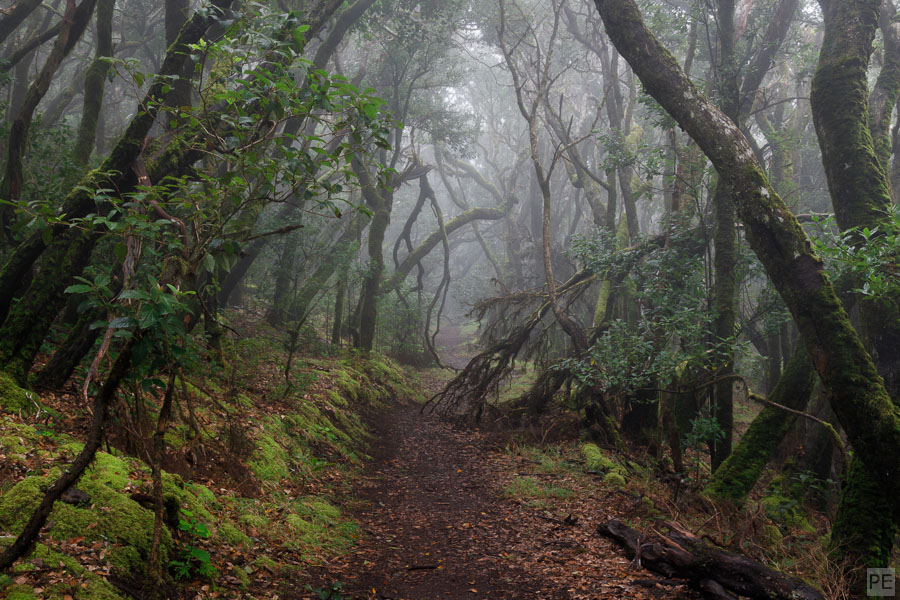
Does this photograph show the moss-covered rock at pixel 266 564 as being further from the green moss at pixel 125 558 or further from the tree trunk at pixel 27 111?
the tree trunk at pixel 27 111

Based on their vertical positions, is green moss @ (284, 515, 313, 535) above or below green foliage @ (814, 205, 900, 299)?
below

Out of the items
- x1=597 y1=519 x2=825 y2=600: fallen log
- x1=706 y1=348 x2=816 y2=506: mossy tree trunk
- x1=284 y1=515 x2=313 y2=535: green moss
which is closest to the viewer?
x1=597 y1=519 x2=825 y2=600: fallen log

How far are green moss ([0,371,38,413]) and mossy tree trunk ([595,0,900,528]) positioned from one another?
716 cm

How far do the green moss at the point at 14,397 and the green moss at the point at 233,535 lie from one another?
6.64 ft

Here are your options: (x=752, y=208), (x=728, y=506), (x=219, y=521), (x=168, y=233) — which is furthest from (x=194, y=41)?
(x=728, y=506)

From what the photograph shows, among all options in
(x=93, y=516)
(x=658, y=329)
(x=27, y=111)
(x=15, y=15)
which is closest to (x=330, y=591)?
(x=93, y=516)

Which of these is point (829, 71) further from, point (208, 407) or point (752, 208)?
point (208, 407)

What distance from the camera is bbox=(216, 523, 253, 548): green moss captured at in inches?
176

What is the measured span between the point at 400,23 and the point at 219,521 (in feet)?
49.1

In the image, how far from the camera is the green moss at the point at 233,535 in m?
4.46

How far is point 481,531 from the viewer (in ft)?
19.9

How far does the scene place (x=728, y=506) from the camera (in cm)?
651

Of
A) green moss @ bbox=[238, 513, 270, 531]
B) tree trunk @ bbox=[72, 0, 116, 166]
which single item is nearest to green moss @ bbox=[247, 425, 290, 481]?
green moss @ bbox=[238, 513, 270, 531]

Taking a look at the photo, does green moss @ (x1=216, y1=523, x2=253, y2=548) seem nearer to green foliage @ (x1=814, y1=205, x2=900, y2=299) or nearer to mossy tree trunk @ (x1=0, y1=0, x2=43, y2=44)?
green foliage @ (x1=814, y1=205, x2=900, y2=299)
